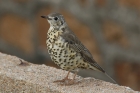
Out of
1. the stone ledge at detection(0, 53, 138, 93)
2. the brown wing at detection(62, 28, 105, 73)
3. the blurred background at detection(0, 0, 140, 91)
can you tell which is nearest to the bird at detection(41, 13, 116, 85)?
the brown wing at detection(62, 28, 105, 73)

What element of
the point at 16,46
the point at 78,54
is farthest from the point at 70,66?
the point at 16,46

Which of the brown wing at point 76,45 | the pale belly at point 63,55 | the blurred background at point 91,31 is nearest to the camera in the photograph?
the pale belly at point 63,55

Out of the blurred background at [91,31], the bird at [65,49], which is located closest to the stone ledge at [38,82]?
the bird at [65,49]

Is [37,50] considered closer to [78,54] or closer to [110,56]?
[110,56]

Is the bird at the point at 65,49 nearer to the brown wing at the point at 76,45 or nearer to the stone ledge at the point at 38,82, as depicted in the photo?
the brown wing at the point at 76,45

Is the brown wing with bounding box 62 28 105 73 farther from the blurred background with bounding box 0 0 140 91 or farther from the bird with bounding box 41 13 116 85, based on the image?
the blurred background with bounding box 0 0 140 91

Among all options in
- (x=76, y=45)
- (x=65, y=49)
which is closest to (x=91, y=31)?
(x=76, y=45)

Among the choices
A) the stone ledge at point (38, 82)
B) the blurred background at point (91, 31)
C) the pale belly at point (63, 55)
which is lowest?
the stone ledge at point (38, 82)
